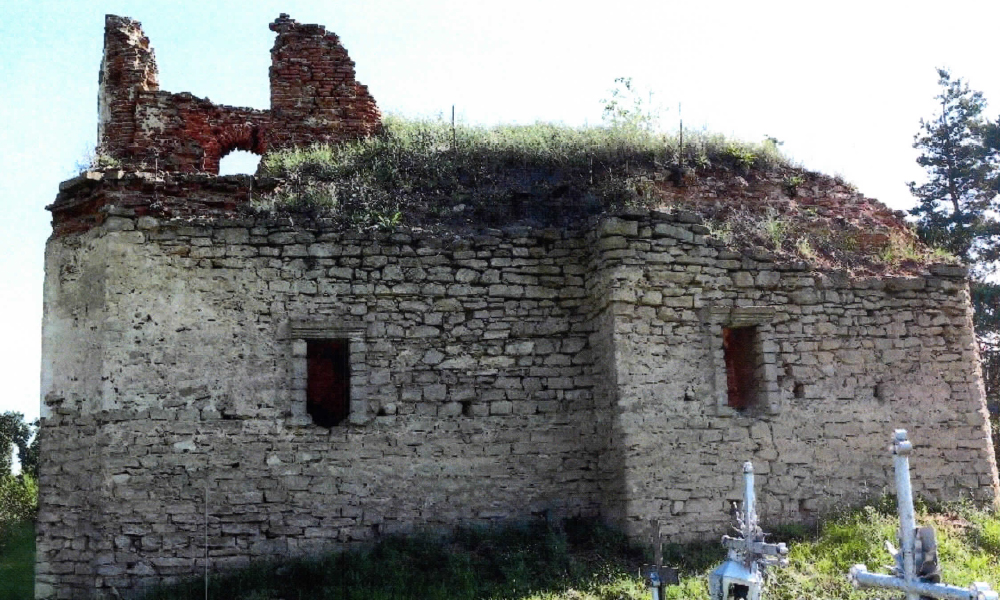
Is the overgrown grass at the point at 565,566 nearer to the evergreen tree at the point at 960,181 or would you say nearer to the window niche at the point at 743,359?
the window niche at the point at 743,359

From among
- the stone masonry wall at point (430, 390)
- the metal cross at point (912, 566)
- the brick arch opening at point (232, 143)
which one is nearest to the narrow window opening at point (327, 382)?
the stone masonry wall at point (430, 390)

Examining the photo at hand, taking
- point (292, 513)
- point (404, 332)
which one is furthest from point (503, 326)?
point (292, 513)

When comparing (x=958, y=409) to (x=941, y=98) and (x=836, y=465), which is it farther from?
(x=941, y=98)

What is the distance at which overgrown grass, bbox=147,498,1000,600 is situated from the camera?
28.3 ft

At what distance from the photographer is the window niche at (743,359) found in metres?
10.2

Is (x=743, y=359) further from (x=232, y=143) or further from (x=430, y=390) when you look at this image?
(x=232, y=143)

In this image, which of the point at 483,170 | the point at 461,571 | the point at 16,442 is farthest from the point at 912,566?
the point at 16,442

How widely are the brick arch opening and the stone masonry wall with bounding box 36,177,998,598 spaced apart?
294cm

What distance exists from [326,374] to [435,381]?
46.3 inches

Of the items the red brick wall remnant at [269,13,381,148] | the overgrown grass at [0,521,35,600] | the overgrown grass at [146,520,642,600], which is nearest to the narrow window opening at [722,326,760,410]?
the overgrown grass at [146,520,642,600]

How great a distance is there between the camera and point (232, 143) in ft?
43.1

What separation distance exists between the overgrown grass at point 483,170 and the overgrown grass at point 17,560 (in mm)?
5011

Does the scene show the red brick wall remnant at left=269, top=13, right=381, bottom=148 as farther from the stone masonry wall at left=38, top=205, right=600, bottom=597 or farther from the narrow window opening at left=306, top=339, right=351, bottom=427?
the narrow window opening at left=306, top=339, right=351, bottom=427

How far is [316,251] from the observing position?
396 inches
